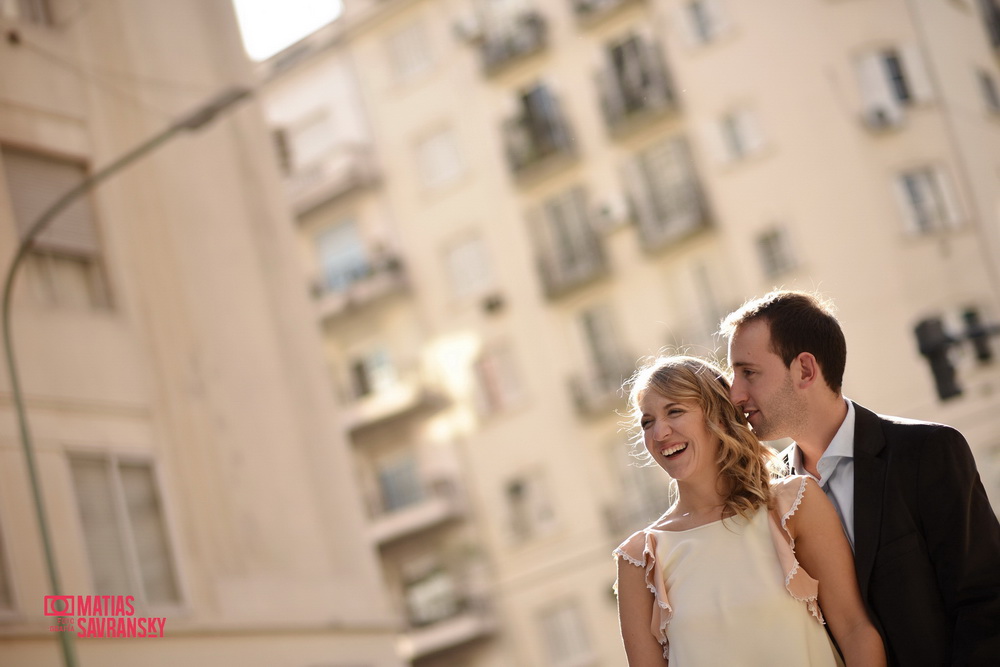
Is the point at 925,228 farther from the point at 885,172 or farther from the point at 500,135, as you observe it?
the point at 500,135

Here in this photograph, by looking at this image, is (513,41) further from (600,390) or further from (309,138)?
(600,390)

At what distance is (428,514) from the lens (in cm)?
3559

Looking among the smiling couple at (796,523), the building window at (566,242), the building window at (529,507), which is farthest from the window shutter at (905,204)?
the smiling couple at (796,523)

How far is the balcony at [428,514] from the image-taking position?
35500mm

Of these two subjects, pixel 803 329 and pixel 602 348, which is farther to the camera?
pixel 602 348

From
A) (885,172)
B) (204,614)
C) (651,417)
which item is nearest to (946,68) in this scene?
(885,172)

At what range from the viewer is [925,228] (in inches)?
1125

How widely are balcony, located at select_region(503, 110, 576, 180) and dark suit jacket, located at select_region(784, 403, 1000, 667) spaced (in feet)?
102

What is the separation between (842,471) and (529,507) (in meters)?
31.0

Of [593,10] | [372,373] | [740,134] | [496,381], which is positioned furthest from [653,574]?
[372,373]

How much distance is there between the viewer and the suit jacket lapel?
403cm

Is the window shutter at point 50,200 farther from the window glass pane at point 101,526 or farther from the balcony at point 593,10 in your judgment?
the balcony at point 593,10

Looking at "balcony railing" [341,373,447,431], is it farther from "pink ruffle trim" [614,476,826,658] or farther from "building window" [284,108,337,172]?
"pink ruffle trim" [614,476,826,658]

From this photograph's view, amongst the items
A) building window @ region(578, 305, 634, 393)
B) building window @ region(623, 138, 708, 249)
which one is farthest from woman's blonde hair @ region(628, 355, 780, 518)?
building window @ region(578, 305, 634, 393)
